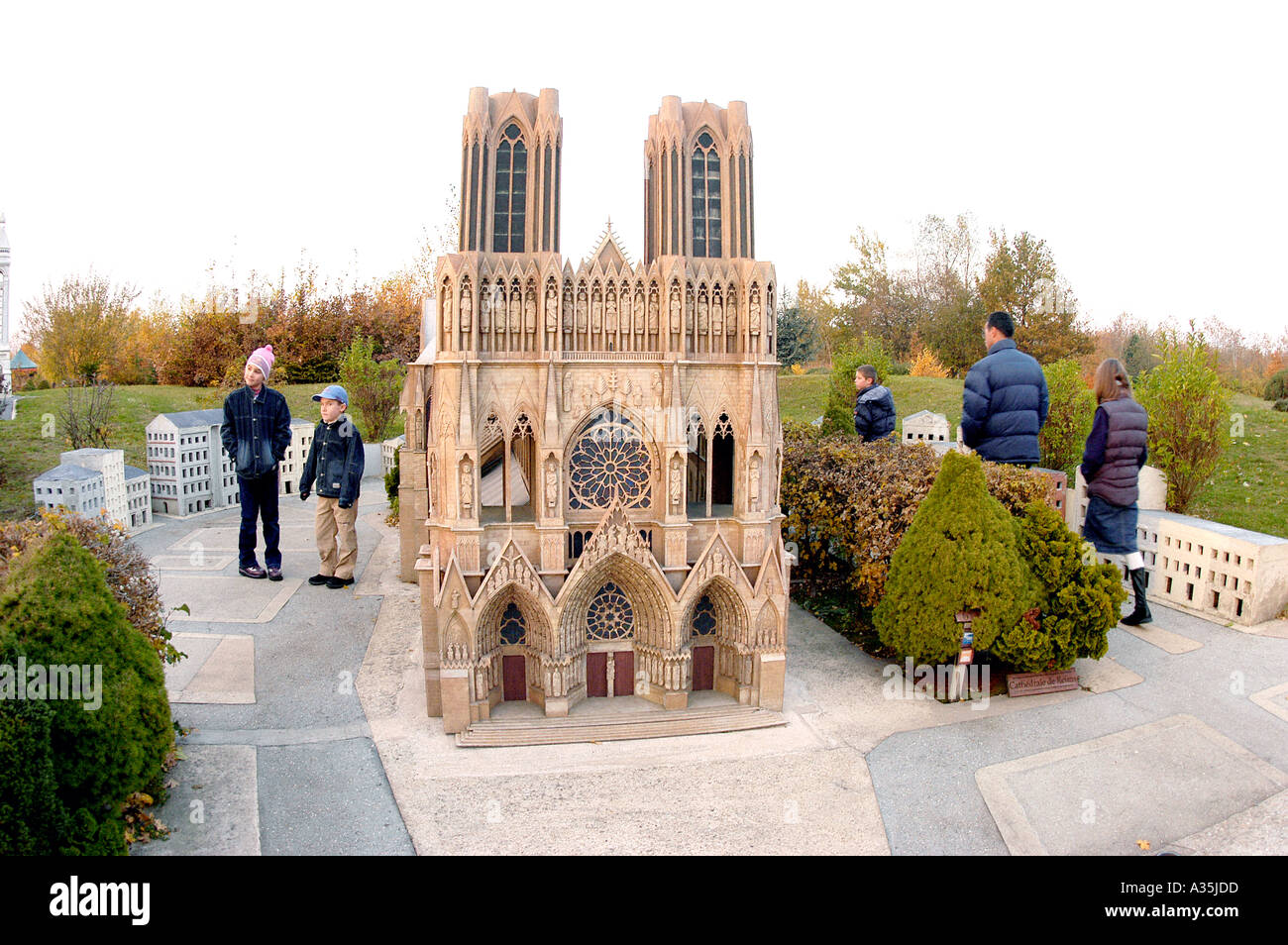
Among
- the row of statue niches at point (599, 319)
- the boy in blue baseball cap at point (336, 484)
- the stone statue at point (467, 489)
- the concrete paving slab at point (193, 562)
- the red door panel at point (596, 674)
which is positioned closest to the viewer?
the stone statue at point (467, 489)

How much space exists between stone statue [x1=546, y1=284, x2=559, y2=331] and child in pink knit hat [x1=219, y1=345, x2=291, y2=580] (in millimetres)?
9835

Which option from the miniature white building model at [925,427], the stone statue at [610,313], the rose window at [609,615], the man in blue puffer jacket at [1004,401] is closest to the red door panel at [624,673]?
the rose window at [609,615]

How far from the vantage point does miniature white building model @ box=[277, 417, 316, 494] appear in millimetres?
27609

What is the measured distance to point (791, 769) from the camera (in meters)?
10.7

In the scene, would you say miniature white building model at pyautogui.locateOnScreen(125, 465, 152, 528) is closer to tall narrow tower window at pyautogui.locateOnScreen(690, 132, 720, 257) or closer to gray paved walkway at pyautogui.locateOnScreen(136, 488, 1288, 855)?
gray paved walkway at pyautogui.locateOnScreen(136, 488, 1288, 855)

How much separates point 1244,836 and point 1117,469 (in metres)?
7.30

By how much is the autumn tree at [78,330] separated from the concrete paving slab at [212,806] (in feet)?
104

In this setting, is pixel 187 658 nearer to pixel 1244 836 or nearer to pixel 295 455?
pixel 295 455

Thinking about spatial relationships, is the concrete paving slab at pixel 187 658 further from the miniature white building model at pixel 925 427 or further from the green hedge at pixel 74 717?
the miniature white building model at pixel 925 427

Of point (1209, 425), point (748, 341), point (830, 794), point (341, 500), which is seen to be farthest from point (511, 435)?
point (1209, 425)

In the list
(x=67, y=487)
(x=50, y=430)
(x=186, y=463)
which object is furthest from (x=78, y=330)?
(x=67, y=487)

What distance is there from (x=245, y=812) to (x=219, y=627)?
731cm

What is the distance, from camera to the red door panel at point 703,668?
497 inches

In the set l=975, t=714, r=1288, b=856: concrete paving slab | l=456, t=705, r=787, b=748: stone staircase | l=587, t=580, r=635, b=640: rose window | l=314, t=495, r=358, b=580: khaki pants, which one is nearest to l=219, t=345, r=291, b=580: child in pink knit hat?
l=314, t=495, r=358, b=580: khaki pants
